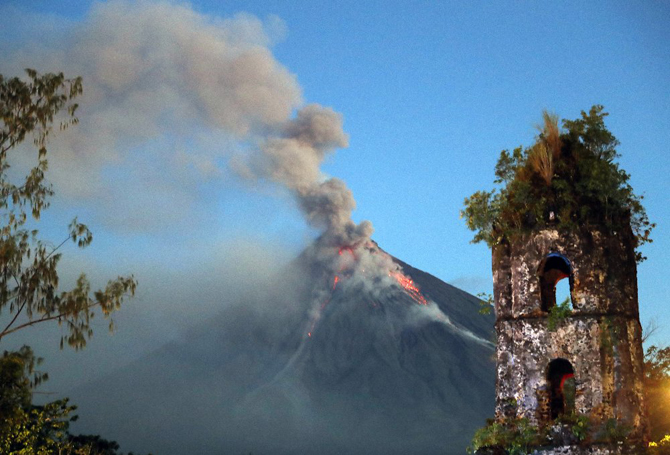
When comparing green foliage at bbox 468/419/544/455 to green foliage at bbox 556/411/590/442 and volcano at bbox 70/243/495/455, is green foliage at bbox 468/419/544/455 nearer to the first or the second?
green foliage at bbox 556/411/590/442

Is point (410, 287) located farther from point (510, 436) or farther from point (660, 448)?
point (660, 448)

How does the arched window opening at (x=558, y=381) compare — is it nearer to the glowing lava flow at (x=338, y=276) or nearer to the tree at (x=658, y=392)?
the tree at (x=658, y=392)

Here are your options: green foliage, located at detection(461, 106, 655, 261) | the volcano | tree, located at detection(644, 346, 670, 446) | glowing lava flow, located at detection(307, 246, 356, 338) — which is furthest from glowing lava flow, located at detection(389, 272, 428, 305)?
green foliage, located at detection(461, 106, 655, 261)

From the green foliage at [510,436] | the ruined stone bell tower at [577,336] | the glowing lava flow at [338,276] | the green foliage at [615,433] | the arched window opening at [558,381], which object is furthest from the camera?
the glowing lava flow at [338,276]

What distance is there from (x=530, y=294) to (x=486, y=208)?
Result: 8.58ft

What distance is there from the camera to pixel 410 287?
15938cm

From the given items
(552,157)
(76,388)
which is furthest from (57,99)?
(76,388)

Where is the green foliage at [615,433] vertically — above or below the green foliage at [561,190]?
below

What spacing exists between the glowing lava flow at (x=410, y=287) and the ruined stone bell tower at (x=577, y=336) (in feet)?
447

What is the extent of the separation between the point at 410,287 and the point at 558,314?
141672 mm

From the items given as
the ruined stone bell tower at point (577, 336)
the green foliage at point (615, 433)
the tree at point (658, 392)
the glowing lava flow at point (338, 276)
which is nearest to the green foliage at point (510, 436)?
the ruined stone bell tower at point (577, 336)

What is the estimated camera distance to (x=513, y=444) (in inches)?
710

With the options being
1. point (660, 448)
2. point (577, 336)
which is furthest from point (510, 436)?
point (660, 448)

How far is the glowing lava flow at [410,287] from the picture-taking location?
155475 millimetres
